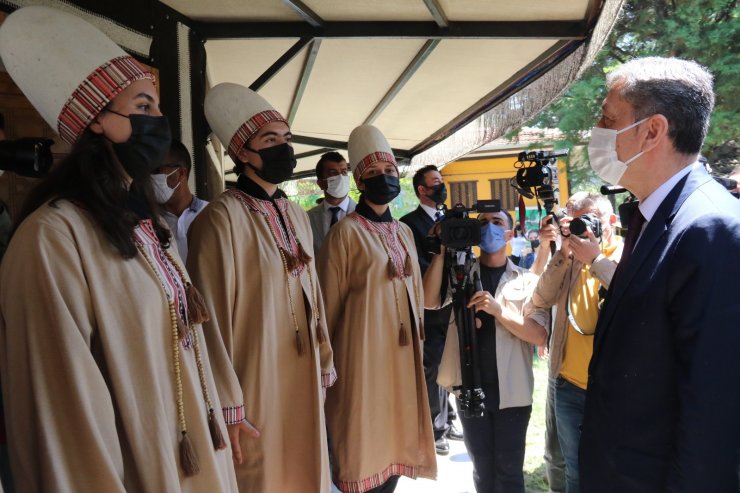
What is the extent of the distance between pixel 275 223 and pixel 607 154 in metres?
1.33

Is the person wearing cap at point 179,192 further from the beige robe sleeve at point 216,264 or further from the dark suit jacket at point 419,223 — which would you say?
the dark suit jacket at point 419,223

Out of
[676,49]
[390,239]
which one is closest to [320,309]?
[390,239]

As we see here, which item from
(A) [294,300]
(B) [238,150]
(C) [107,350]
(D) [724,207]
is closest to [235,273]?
(A) [294,300]

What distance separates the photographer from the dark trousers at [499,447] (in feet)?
10.6

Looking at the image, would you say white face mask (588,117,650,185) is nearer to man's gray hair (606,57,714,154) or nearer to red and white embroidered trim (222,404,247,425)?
man's gray hair (606,57,714,154)

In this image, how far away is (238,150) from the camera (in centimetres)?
270

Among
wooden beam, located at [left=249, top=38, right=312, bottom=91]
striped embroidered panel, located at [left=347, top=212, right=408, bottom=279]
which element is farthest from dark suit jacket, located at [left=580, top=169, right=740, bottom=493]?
wooden beam, located at [left=249, top=38, right=312, bottom=91]

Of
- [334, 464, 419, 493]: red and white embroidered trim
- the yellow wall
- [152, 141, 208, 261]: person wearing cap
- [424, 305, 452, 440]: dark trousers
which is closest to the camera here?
[334, 464, 419, 493]: red and white embroidered trim

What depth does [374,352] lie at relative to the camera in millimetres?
3113

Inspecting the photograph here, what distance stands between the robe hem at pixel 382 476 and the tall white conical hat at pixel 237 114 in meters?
1.64

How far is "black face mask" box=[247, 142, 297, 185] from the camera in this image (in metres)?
2.63

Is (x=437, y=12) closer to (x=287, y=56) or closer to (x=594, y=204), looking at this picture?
(x=287, y=56)

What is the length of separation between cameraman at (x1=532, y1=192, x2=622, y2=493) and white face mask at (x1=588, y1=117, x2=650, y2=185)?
35.7 inches

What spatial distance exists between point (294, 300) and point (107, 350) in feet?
3.77
